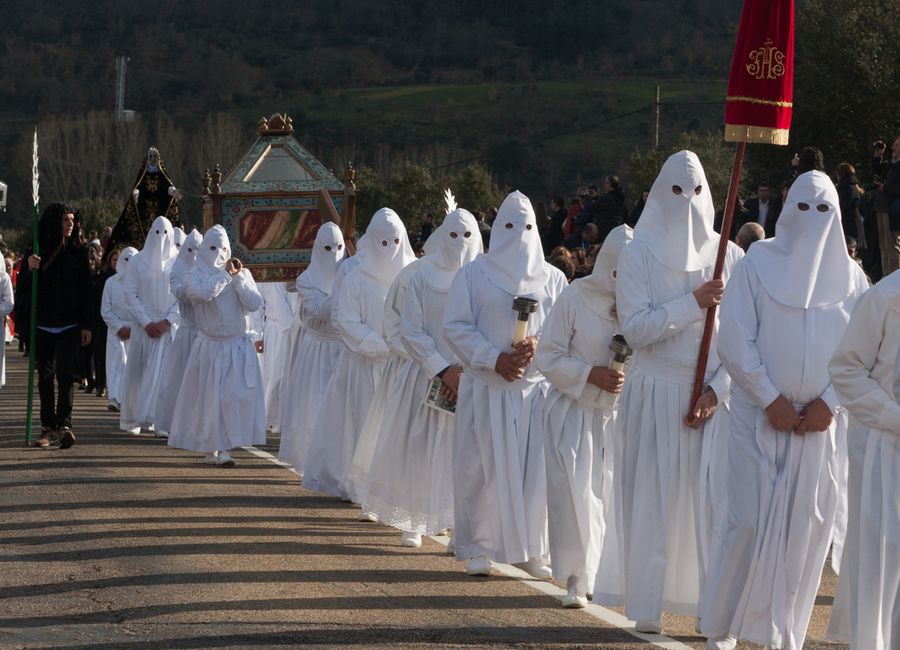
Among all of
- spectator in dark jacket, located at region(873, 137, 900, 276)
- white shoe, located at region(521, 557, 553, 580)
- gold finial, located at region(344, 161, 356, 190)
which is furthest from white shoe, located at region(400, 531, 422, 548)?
gold finial, located at region(344, 161, 356, 190)

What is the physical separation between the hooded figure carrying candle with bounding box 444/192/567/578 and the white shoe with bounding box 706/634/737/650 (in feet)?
7.52

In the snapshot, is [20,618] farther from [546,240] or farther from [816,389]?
[546,240]

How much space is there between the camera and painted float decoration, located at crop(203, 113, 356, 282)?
60.2 ft

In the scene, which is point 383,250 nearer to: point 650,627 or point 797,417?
point 650,627

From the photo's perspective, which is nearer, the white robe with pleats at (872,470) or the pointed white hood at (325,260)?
the white robe with pleats at (872,470)

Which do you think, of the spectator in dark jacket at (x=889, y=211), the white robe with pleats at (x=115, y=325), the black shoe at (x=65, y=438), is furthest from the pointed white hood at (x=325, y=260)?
the white robe with pleats at (x=115, y=325)

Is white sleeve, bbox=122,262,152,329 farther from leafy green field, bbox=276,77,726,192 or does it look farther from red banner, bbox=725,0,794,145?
leafy green field, bbox=276,77,726,192

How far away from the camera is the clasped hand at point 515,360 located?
1059cm

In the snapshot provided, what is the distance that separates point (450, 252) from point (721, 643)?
179 inches

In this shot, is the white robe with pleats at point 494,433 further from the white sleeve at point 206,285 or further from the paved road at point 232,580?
the white sleeve at point 206,285

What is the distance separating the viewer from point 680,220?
9.11 m

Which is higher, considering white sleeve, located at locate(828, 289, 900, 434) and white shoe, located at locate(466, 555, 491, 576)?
white sleeve, located at locate(828, 289, 900, 434)

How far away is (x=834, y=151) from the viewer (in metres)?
31.2

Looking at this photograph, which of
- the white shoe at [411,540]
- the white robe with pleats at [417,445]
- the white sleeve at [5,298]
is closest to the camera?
the white shoe at [411,540]
